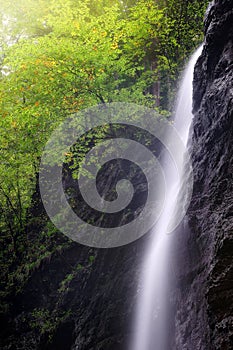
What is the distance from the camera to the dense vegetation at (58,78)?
8.55 m

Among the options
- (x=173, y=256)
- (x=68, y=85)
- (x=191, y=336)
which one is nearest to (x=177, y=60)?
(x=68, y=85)

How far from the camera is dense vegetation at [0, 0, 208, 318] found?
8.55 m

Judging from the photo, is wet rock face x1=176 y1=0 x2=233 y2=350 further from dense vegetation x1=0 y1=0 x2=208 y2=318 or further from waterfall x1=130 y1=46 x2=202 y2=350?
dense vegetation x1=0 y1=0 x2=208 y2=318

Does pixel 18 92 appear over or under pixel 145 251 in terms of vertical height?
A: over

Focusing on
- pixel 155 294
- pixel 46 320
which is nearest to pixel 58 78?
pixel 155 294

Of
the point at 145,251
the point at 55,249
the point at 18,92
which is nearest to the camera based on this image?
the point at 145,251

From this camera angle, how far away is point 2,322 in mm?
9758

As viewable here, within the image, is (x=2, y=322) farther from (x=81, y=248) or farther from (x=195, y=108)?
(x=195, y=108)

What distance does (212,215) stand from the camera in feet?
13.4

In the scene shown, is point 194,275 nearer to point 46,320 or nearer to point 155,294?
point 155,294

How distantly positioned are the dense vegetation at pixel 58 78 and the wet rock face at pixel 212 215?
4088 millimetres

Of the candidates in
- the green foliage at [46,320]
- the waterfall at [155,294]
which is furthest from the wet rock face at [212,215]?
the green foliage at [46,320]

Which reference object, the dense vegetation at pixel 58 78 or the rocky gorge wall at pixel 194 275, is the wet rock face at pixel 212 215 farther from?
the dense vegetation at pixel 58 78

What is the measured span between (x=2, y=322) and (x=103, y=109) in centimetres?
795
